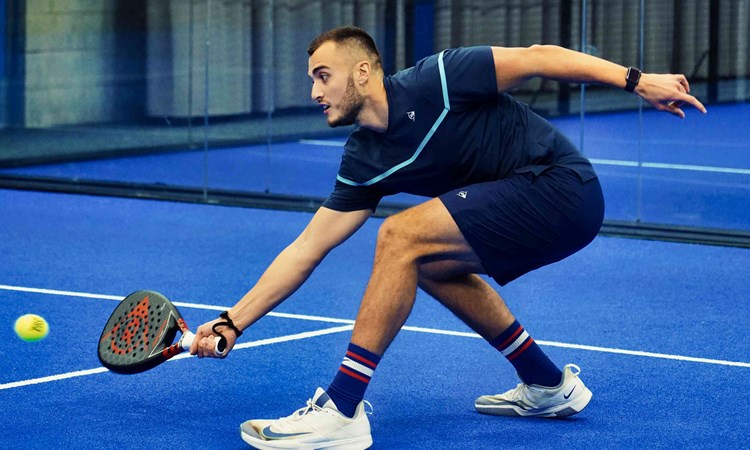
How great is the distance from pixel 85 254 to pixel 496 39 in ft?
10.9

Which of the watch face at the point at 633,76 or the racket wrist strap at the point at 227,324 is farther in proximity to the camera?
the racket wrist strap at the point at 227,324

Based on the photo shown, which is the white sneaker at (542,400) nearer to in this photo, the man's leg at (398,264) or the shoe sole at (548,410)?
the shoe sole at (548,410)

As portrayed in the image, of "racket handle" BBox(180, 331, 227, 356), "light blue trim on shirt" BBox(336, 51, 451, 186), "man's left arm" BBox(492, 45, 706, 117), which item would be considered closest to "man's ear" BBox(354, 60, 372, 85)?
"light blue trim on shirt" BBox(336, 51, 451, 186)

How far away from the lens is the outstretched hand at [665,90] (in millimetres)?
4414

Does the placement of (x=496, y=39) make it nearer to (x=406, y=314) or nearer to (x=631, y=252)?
(x=631, y=252)

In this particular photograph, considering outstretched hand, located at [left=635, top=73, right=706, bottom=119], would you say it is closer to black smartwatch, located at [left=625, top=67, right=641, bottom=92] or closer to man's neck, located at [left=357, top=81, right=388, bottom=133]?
black smartwatch, located at [left=625, top=67, right=641, bottom=92]

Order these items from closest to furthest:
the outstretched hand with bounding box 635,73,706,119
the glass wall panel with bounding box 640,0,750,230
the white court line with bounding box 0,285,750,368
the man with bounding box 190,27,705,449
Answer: the outstretched hand with bounding box 635,73,706,119
the man with bounding box 190,27,705,449
the white court line with bounding box 0,285,750,368
the glass wall panel with bounding box 640,0,750,230

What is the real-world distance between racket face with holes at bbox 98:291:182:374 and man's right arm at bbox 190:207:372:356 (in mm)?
219

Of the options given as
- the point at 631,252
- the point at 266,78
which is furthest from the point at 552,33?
the point at 266,78

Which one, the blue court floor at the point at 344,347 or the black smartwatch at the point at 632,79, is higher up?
the black smartwatch at the point at 632,79

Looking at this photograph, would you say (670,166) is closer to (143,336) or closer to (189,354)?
(189,354)

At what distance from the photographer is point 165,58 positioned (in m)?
11.7

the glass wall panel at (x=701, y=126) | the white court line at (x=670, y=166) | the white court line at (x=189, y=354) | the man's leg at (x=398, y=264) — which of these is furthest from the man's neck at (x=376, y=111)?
the white court line at (x=670, y=166)

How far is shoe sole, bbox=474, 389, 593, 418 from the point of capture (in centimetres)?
503
